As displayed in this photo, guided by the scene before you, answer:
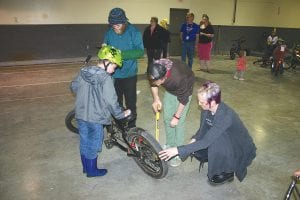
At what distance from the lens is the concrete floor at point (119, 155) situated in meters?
3.06

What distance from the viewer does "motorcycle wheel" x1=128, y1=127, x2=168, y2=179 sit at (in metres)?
3.05

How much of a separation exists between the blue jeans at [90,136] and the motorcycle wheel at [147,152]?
0.38 m

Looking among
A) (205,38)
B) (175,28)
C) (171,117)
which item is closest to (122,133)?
(171,117)

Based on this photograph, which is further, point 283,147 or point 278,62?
point 278,62

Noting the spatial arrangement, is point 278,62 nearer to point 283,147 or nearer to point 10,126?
point 283,147

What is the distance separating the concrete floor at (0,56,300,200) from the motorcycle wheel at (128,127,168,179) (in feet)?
0.34

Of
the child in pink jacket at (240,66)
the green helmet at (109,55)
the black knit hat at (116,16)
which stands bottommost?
the child in pink jacket at (240,66)

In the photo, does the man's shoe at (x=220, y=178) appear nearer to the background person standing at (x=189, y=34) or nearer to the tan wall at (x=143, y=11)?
the background person standing at (x=189, y=34)

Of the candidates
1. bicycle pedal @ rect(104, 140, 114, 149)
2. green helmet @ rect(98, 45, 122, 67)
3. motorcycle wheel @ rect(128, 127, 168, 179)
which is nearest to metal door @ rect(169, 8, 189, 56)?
bicycle pedal @ rect(104, 140, 114, 149)

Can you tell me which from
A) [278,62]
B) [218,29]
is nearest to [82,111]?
[278,62]

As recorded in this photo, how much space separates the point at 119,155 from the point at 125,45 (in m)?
1.41

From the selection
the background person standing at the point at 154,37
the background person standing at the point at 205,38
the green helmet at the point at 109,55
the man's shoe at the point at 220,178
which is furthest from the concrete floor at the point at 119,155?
the background person standing at the point at 205,38

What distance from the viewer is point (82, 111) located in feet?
9.56

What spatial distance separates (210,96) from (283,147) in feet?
6.52
